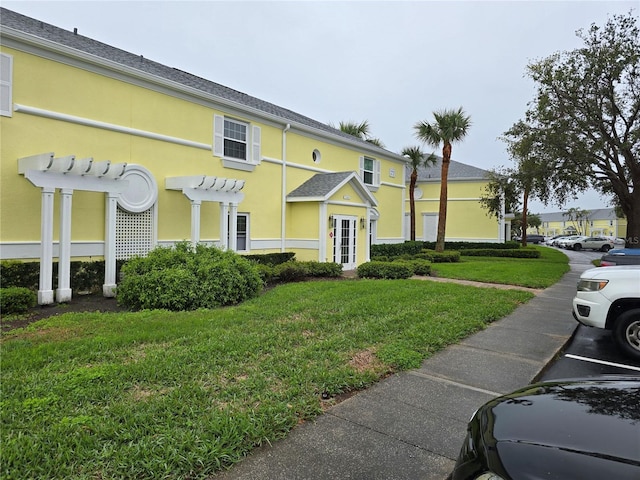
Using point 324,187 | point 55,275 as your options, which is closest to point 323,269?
point 324,187

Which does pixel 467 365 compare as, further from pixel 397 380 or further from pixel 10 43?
pixel 10 43

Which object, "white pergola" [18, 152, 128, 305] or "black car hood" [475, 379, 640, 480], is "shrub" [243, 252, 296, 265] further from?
"black car hood" [475, 379, 640, 480]

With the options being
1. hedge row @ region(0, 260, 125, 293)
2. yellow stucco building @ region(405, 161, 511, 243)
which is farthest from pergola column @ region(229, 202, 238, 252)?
yellow stucco building @ region(405, 161, 511, 243)

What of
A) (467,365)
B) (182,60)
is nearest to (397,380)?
(467,365)

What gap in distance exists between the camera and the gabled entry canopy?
15.4 m

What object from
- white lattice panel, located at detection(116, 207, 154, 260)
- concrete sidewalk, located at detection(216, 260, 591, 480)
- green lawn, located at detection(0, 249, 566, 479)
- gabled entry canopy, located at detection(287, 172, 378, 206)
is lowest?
concrete sidewalk, located at detection(216, 260, 591, 480)

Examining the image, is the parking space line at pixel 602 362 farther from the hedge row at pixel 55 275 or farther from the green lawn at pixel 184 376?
the hedge row at pixel 55 275

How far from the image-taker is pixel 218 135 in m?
13.4

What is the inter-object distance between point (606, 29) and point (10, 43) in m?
20.7

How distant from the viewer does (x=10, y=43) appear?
866cm

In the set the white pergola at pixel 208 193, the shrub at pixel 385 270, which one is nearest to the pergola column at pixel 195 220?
the white pergola at pixel 208 193

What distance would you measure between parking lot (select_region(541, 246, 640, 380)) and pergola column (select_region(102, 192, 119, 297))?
9420 millimetres

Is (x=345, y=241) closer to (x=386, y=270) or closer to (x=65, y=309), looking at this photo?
(x=386, y=270)

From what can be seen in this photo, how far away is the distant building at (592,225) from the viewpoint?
268 feet
